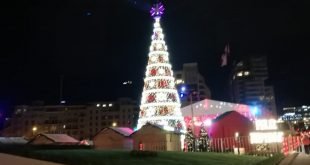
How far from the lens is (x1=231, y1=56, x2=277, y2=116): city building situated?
599 ft

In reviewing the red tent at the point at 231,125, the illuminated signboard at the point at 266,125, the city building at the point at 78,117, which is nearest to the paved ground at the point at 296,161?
the illuminated signboard at the point at 266,125

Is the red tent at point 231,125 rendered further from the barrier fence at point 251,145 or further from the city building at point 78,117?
the city building at point 78,117

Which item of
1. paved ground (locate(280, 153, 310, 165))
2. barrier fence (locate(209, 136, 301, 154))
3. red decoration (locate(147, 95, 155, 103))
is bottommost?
paved ground (locate(280, 153, 310, 165))

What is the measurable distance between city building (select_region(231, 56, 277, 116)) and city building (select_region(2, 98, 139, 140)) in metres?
67.1

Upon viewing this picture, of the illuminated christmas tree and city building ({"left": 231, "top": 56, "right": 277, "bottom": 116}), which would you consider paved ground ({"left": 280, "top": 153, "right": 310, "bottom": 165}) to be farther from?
city building ({"left": 231, "top": 56, "right": 277, "bottom": 116})

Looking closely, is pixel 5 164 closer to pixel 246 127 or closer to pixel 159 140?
pixel 159 140

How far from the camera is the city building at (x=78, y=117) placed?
140 metres

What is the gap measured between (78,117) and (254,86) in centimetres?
9481

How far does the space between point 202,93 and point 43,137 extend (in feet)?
390

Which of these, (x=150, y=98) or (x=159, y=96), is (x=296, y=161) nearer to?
(x=159, y=96)

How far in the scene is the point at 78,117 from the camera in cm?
14550

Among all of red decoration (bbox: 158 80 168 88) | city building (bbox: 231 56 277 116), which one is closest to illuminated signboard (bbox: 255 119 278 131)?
red decoration (bbox: 158 80 168 88)

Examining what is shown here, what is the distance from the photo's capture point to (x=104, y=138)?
5872cm

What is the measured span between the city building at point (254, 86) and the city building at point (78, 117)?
67.1m
